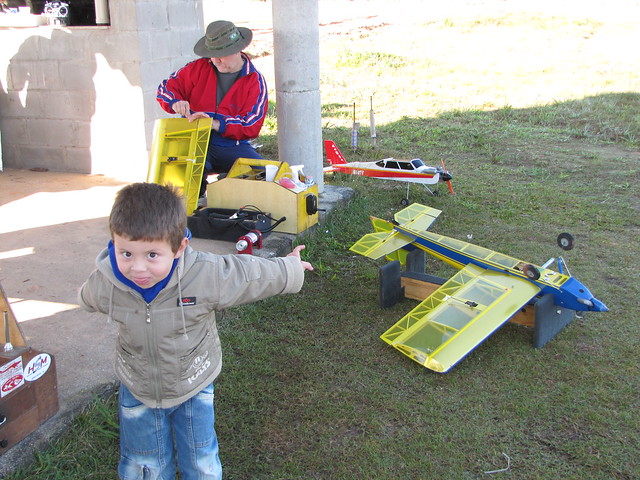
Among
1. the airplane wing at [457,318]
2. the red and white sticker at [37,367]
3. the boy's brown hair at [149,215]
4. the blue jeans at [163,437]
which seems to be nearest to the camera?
the boy's brown hair at [149,215]

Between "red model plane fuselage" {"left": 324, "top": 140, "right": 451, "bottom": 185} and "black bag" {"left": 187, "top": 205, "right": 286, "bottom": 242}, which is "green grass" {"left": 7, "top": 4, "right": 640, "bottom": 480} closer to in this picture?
"red model plane fuselage" {"left": 324, "top": 140, "right": 451, "bottom": 185}

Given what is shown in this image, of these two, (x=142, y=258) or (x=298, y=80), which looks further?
(x=298, y=80)

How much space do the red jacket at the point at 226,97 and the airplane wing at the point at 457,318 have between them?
7.66 feet

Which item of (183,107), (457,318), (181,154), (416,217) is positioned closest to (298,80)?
(183,107)

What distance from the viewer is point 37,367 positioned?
9.10ft

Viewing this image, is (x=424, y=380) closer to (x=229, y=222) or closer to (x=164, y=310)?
(x=164, y=310)

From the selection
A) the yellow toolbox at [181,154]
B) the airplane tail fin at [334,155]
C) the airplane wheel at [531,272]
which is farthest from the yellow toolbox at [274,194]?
the airplane tail fin at [334,155]

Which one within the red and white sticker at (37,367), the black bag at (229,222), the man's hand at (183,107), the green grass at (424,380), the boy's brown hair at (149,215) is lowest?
the green grass at (424,380)

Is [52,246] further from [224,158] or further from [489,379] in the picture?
[489,379]

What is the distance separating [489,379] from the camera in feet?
12.1

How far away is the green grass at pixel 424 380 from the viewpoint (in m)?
3.01

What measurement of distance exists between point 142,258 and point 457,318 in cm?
232

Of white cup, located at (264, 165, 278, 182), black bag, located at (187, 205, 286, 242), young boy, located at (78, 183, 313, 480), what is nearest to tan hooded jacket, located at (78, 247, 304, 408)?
young boy, located at (78, 183, 313, 480)

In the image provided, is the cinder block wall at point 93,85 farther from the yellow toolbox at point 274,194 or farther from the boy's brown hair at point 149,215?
the boy's brown hair at point 149,215
